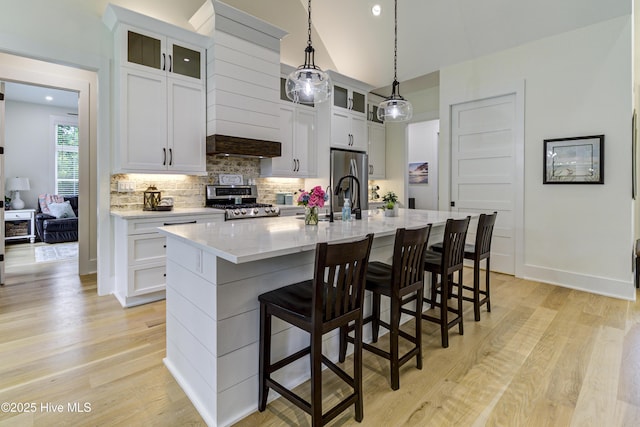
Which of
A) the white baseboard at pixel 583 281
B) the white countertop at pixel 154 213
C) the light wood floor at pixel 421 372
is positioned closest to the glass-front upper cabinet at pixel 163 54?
the white countertop at pixel 154 213

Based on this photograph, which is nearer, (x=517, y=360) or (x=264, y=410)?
(x=264, y=410)

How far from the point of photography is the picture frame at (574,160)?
3686 mm

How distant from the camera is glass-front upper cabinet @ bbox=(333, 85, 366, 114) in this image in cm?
546

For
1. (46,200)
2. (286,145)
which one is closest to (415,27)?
(286,145)

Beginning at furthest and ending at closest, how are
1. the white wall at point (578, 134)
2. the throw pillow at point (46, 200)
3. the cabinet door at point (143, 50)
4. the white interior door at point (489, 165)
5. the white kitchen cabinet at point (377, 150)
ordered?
the throw pillow at point (46, 200), the white kitchen cabinet at point (377, 150), the white interior door at point (489, 165), the white wall at point (578, 134), the cabinet door at point (143, 50)

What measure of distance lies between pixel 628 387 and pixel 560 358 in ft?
1.25

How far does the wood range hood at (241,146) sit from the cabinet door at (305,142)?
70 centimetres

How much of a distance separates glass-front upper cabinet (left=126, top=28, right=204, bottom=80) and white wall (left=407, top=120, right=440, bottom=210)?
550cm

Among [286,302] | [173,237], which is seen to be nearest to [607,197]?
[286,302]

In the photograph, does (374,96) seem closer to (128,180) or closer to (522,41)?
(522,41)

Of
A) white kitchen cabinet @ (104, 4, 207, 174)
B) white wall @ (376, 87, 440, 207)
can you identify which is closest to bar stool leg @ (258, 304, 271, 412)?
white kitchen cabinet @ (104, 4, 207, 174)

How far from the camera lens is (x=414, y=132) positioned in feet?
27.8

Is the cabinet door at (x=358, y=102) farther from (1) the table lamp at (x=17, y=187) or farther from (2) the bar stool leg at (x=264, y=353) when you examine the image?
(1) the table lamp at (x=17, y=187)

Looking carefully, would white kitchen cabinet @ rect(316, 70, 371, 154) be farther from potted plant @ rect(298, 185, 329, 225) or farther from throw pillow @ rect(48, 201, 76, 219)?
throw pillow @ rect(48, 201, 76, 219)
